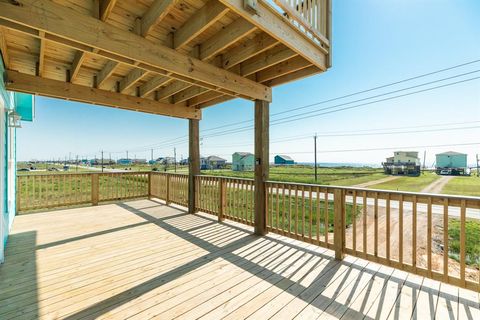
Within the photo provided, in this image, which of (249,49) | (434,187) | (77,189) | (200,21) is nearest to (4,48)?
(200,21)

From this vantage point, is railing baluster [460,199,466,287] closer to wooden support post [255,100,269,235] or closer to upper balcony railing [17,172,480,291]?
upper balcony railing [17,172,480,291]

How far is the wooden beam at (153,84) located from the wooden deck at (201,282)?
2.58m

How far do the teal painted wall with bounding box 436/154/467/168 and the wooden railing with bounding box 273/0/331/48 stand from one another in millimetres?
48609

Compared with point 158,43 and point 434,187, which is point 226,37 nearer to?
point 158,43

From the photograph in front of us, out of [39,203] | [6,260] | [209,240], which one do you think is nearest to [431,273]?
[209,240]

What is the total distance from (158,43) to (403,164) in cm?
3892

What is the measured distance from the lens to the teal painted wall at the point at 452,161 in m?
35.5

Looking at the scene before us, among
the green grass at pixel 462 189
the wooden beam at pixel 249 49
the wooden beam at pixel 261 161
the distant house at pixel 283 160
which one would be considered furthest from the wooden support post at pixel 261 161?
the distant house at pixel 283 160

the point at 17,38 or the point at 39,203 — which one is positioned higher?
the point at 17,38

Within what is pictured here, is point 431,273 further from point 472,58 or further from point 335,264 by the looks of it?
point 472,58

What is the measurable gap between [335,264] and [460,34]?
738cm

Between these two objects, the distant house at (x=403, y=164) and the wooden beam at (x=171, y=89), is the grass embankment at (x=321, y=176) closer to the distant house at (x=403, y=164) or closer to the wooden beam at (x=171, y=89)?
the distant house at (x=403, y=164)

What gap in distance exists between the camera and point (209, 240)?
318 centimetres

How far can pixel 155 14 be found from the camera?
73.9 inches
